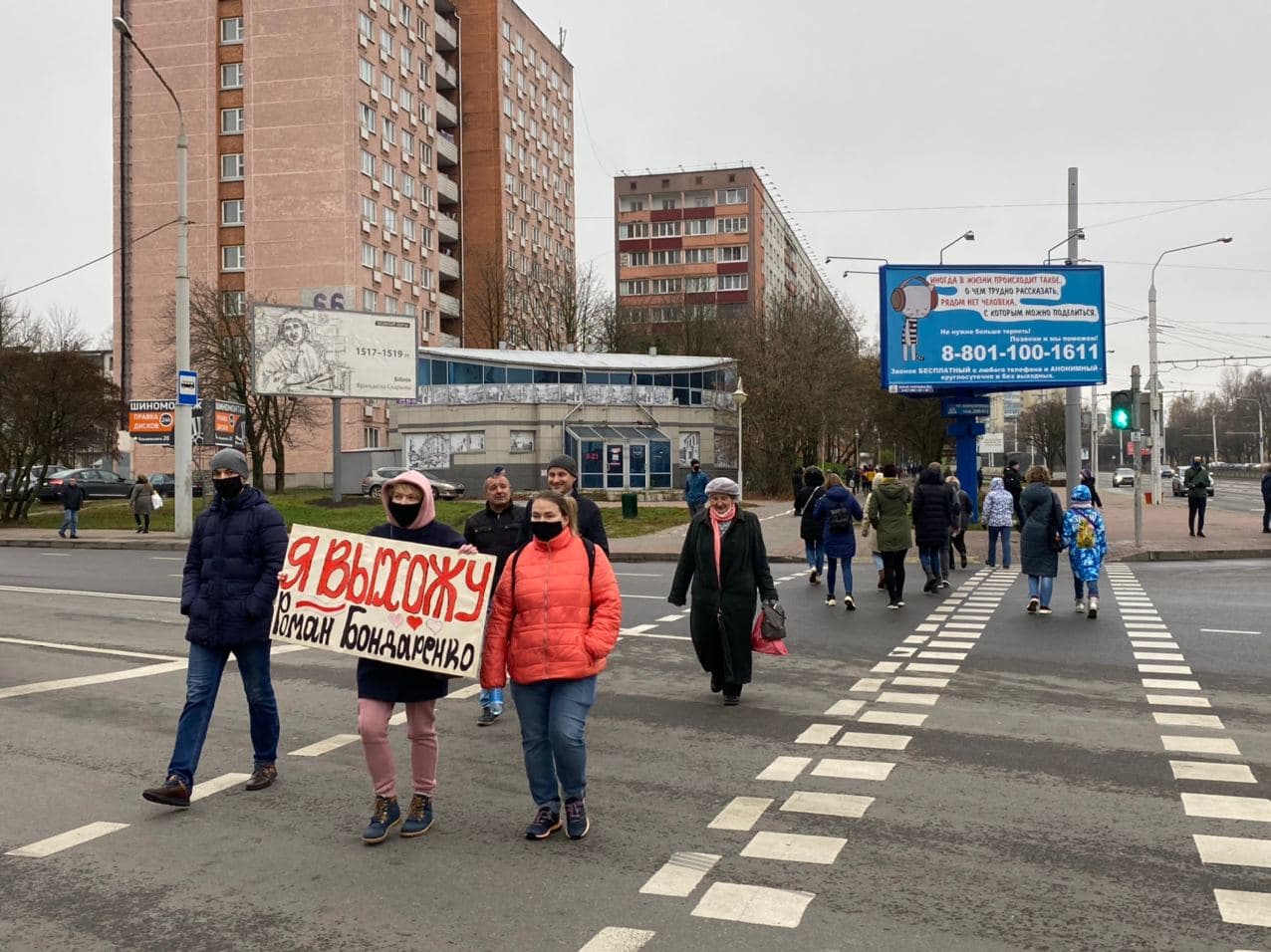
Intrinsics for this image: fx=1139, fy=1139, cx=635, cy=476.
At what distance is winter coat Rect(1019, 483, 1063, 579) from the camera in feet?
46.1

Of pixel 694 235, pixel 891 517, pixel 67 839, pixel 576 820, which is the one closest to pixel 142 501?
pixel 891 517

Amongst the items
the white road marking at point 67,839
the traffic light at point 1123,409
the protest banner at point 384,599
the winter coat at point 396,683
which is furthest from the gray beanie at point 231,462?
the traffic light at point 1123,409

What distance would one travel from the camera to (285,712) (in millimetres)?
8477

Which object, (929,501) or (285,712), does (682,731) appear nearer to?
(285,712)

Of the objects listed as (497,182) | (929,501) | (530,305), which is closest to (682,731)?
(929,501)

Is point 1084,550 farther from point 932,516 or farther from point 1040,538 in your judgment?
point 932,516

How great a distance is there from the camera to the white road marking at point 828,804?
18.9 ft

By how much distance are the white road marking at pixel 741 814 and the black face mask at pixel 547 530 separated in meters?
1.60

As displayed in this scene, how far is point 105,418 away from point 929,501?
29.8 m

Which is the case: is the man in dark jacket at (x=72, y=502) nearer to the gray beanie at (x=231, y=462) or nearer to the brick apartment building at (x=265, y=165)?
the gray beanie at (x=231, y=462)

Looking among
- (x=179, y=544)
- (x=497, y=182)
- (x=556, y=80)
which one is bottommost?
(x=179, y=544)

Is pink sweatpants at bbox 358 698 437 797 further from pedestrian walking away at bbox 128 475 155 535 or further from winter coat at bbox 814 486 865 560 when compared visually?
pedestrian walking away at bbox 128 475 155 535

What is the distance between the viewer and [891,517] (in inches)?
587

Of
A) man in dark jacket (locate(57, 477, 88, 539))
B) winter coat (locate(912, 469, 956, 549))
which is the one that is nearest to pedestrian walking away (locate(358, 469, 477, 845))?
winter coat (locate(912, 469, 956, 549))
